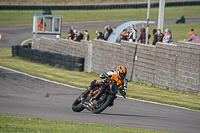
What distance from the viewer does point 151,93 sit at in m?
14.6

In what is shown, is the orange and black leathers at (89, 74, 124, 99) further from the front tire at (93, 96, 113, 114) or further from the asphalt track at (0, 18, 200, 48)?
the asphalt track at (0, 18, 200, 48)

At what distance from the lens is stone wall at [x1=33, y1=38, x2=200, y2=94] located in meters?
14.5

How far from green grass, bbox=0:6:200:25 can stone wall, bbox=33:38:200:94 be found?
2819 cm

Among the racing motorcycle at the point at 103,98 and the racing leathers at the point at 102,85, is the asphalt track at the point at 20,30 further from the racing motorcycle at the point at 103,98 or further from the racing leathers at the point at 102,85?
the racing motorcycle at the point at 103,98

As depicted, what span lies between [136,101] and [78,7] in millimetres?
46482

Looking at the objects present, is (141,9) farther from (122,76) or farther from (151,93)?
(122,76)

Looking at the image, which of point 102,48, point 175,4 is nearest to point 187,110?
point 102,48

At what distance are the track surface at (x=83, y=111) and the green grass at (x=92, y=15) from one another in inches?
1360

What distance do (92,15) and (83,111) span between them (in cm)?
4489

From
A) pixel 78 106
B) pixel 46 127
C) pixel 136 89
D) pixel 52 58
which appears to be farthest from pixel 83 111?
pixel 52 58

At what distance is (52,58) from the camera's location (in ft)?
73.7

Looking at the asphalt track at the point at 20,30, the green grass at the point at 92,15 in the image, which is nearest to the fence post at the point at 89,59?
the asphalt track at the point at 20,30

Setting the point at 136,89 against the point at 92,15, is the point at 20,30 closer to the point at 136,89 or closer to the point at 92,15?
the point at 92,15

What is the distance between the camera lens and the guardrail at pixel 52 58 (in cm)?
2102
